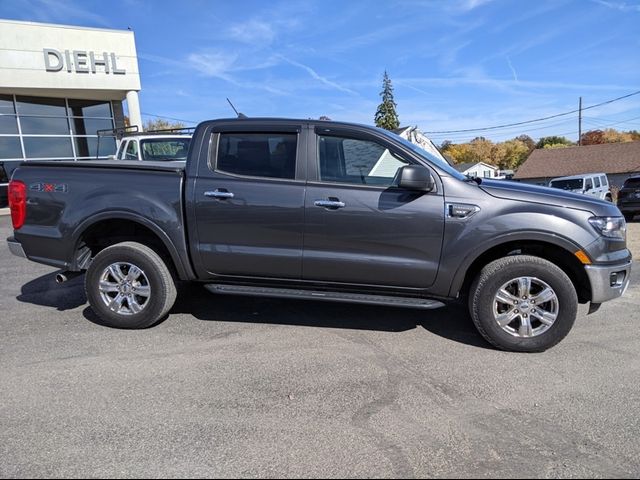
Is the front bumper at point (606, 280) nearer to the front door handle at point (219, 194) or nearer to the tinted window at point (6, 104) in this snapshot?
the front door handle at point (219, 194)

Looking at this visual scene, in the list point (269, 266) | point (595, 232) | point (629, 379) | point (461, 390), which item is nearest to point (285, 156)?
point (269, 266)

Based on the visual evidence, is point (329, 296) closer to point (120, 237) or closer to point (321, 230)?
point (321, 230)

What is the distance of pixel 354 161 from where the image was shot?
4.11m

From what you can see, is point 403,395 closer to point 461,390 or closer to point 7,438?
point 461,390

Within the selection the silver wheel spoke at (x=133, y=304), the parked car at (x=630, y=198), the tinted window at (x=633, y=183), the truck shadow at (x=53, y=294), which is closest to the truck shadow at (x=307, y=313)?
the truck shadow at (x=53, y=294)

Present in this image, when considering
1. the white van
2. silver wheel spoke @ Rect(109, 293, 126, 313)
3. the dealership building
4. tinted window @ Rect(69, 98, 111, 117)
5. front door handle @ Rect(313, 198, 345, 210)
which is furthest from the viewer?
tinted window @ Rect(69, 98, 111, 117)

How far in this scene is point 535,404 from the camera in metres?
3.06

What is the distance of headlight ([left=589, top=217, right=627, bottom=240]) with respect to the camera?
3.73m

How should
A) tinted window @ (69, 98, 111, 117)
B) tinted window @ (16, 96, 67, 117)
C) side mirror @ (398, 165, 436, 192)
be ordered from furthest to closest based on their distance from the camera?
1. tinted window @ (69, 98, 111, 117)
2. tinted window @ (16, 96, 67, 117)
3. side mirror @ (398, 165, 436, 192)

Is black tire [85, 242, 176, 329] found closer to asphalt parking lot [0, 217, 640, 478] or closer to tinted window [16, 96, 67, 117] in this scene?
asphalt parking lot [0, 217, 640, 478]

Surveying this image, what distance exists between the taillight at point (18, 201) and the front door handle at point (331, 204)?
2947 mm

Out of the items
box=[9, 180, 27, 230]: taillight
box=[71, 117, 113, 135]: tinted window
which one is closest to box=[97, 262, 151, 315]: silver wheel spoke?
box=[9, 180, 27, 230]: taillight

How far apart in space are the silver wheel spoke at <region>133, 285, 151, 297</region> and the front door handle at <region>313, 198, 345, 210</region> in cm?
185

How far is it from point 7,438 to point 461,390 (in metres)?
2.93
